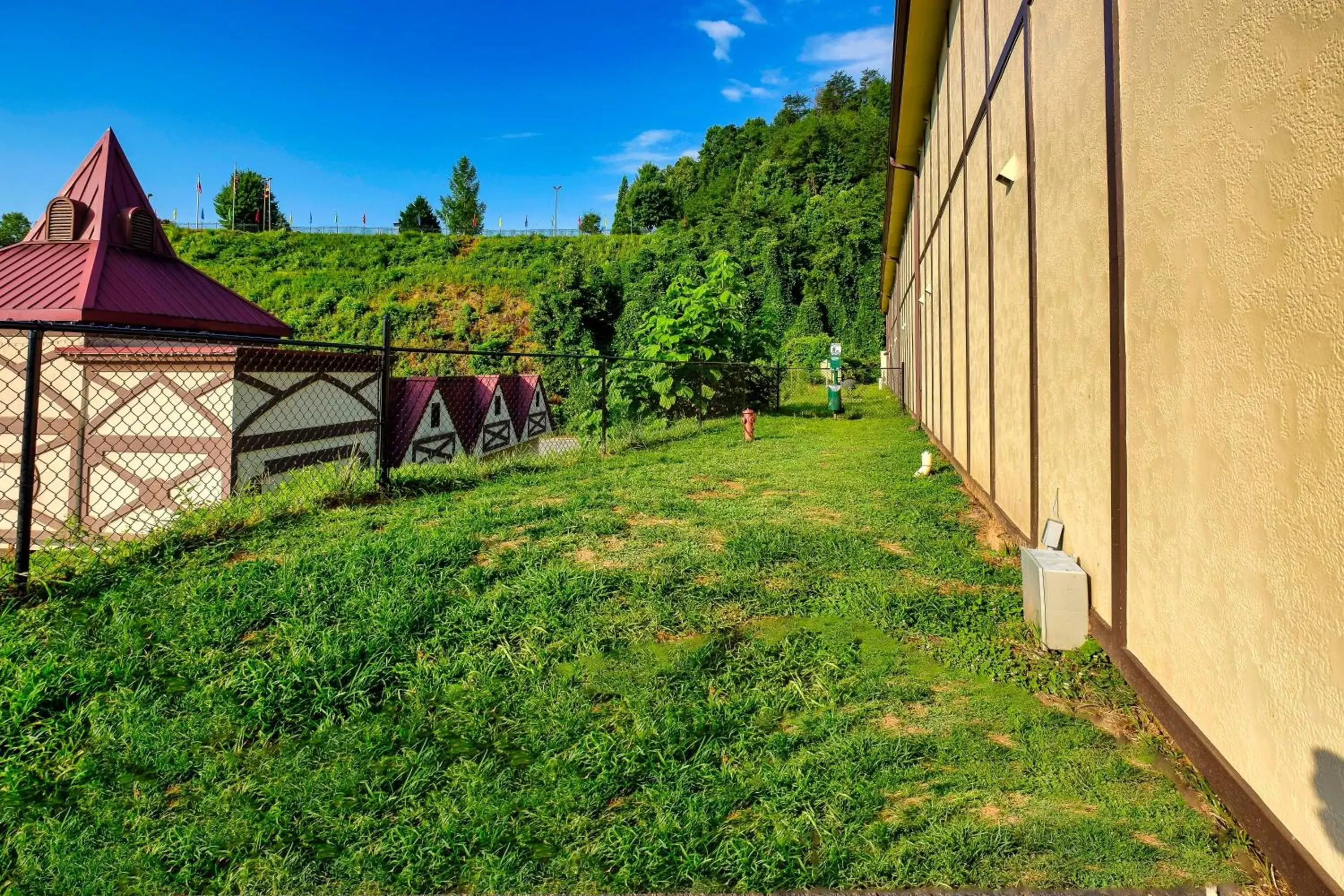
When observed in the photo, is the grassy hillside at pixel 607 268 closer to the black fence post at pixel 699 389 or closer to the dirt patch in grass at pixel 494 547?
the black fence post at pixel 699 389

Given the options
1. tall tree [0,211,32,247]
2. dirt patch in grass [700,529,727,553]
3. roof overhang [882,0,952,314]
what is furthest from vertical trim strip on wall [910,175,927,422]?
tall tree [0,211,32,247]

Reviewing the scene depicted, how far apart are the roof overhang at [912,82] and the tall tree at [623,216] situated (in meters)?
67.3

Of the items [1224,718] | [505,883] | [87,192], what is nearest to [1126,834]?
[1224,718]

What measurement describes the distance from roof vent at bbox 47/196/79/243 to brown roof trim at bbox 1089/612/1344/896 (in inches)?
855

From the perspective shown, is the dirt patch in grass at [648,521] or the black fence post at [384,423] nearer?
the dirt patch in grass at [648,521]

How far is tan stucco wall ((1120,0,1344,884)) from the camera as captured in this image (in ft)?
4.62

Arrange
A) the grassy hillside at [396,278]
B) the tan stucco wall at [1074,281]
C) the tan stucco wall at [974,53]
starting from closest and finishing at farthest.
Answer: the tan stucco wall at [1074,281] → the tan stucco wall at [974,53] → the grassy hillside at [396,278]

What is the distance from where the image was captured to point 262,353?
11.4 meters

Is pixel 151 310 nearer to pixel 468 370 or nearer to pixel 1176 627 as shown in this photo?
pixel 1176 627

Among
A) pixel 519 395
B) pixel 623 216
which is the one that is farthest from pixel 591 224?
pixel 519 395

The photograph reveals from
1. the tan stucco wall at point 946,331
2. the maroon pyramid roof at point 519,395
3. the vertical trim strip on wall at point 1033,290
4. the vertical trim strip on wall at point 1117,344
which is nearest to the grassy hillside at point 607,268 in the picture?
the maroon pyramid roof at point 519,395

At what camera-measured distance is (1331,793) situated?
1.38 metres

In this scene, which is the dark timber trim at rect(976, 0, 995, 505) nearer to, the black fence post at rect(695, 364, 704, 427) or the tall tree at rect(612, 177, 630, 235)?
the black fence post at rect(695, 364, 704, 427)

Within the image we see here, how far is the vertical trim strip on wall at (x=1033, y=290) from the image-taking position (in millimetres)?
3820
